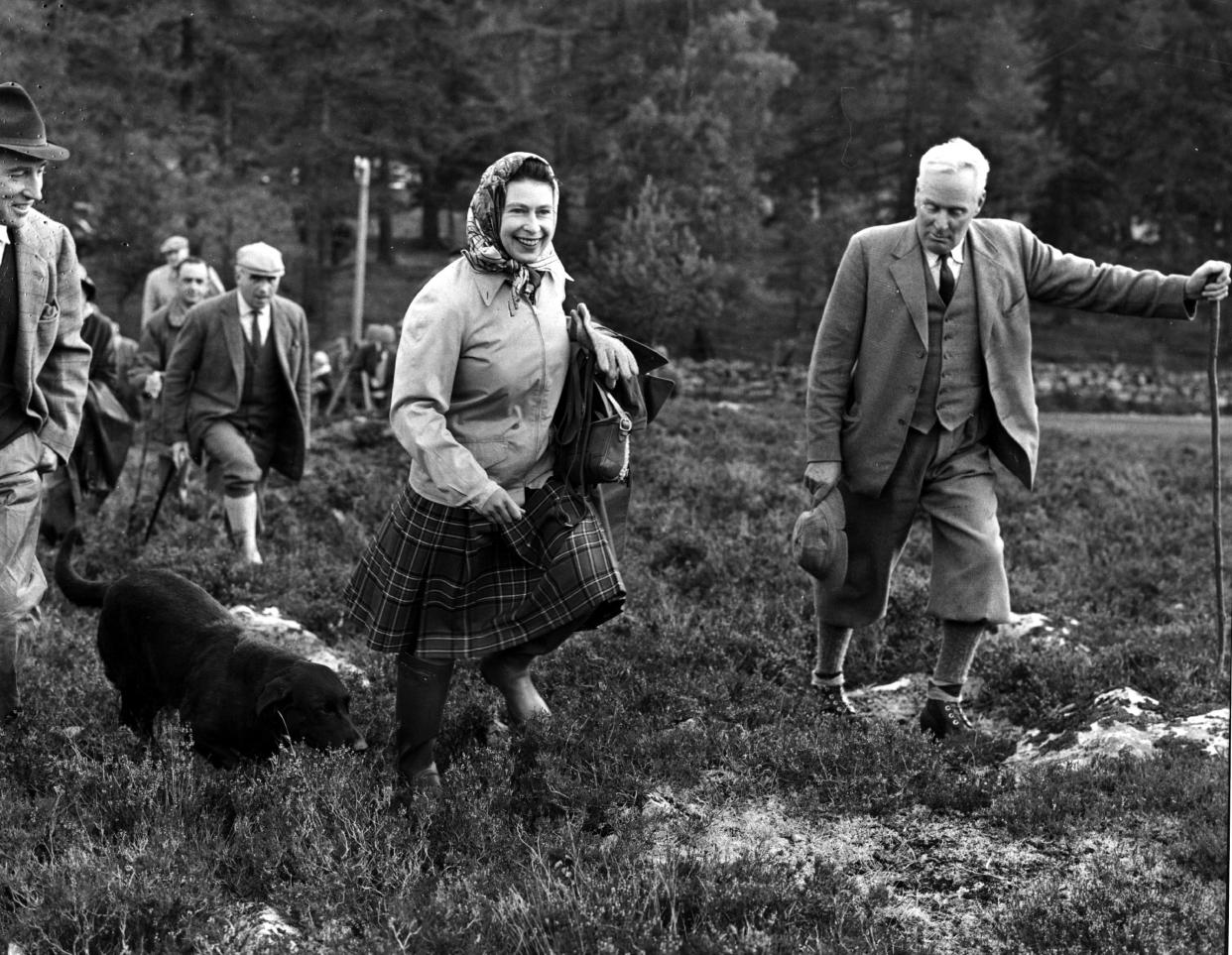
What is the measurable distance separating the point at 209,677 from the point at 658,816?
166cm

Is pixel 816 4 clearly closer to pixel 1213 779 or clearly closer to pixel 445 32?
pixel 445 32

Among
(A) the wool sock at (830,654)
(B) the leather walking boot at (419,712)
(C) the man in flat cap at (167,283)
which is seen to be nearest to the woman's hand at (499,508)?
(B) the leather walking boot at (419,712)

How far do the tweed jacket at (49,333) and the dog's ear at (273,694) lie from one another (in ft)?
4.29

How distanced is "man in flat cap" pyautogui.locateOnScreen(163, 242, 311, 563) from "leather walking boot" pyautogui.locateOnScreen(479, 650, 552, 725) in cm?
352

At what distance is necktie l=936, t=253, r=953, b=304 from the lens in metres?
5.79

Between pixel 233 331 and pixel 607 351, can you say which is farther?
pixel 233 331

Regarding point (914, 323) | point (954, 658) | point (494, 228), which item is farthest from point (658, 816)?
point (914, 323)

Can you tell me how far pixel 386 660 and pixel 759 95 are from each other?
39963 millimetres

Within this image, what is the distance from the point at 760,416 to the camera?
19.6 m

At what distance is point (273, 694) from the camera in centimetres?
507

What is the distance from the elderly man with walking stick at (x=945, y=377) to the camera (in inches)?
226

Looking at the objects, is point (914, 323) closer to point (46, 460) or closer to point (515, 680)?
point (515, 680)

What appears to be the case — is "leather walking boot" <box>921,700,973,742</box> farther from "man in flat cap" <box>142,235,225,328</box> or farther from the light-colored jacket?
"man in flat cap" <box>142,235,225,328</box>

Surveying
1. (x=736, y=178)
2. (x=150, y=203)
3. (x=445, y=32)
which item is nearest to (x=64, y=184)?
(x=150, y=203)
